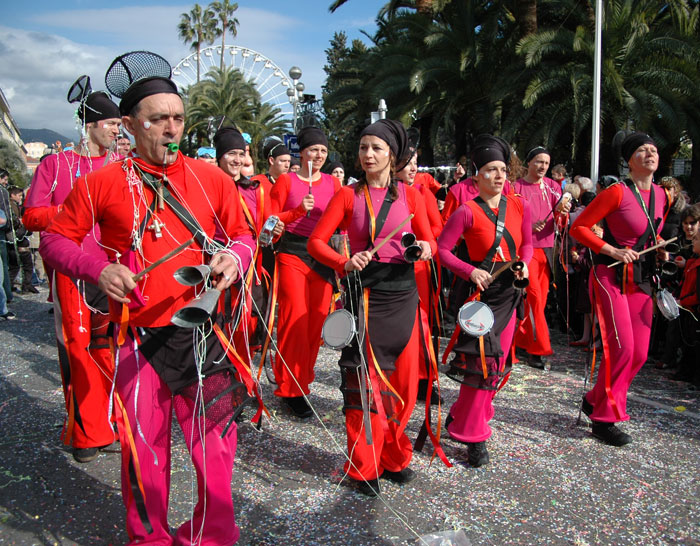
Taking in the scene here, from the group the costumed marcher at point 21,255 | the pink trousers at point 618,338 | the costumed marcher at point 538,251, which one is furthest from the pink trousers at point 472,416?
the costumed marcher at point 21,255

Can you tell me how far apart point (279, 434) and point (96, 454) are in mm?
1219

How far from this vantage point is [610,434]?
13.9 feet

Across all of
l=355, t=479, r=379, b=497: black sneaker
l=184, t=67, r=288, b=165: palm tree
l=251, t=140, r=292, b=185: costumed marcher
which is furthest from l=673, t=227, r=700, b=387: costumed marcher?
l=184, t=67, r=288, b=165: palm tree

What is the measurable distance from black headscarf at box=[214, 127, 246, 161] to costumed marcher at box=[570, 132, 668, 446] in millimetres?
2889

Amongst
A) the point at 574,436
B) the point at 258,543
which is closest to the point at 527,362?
the point at 574,436

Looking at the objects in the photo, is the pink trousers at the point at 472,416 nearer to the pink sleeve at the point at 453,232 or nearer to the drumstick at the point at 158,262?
the pink sleeve at the point at 453,232

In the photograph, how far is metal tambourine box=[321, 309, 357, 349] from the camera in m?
3.44

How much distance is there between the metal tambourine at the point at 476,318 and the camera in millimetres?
3836

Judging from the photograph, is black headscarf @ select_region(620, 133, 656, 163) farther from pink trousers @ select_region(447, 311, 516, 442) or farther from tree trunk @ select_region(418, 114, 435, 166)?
tree trunk @ select_region(418, 114, 435, 166)

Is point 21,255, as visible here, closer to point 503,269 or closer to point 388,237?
point 388,237

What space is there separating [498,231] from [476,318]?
0.62 metres

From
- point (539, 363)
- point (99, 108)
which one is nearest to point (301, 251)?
point (99, 108)

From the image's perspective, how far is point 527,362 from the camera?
6.50 metres

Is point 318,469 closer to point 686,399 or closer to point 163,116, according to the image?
point 163,116
